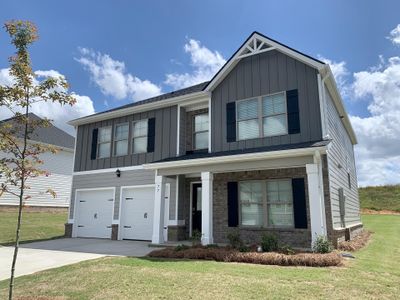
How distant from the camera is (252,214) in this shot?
1088cm

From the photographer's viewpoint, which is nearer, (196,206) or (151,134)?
(196,206)

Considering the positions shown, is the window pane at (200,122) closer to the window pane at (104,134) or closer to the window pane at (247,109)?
the window pane at (247,109)

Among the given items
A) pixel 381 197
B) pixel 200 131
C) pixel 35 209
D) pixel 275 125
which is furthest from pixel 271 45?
pixel 381 197

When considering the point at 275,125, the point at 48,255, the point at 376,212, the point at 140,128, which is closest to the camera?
the point at 48,255

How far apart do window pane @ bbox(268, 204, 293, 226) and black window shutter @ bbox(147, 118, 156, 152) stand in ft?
19.9

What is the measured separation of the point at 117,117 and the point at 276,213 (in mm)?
9063

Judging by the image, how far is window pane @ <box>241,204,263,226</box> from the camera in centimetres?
1071

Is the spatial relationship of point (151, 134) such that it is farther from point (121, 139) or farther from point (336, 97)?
point (336, 97)

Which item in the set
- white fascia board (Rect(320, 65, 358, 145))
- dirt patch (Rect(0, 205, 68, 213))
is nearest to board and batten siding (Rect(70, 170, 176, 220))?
A: white fascia board (Rect(320, 65, 358, 145))

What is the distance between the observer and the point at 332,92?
39.4 ft

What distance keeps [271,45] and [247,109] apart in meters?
2.50

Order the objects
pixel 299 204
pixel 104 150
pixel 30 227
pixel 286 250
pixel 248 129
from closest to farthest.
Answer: pixel 286 250 → pixel 299 204 → pixel 248 129 → pixel 104 150 → pixel 30 227

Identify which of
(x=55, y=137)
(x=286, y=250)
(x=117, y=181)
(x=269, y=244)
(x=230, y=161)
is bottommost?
(x=286, y=250)

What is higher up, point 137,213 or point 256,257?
point 137,213
